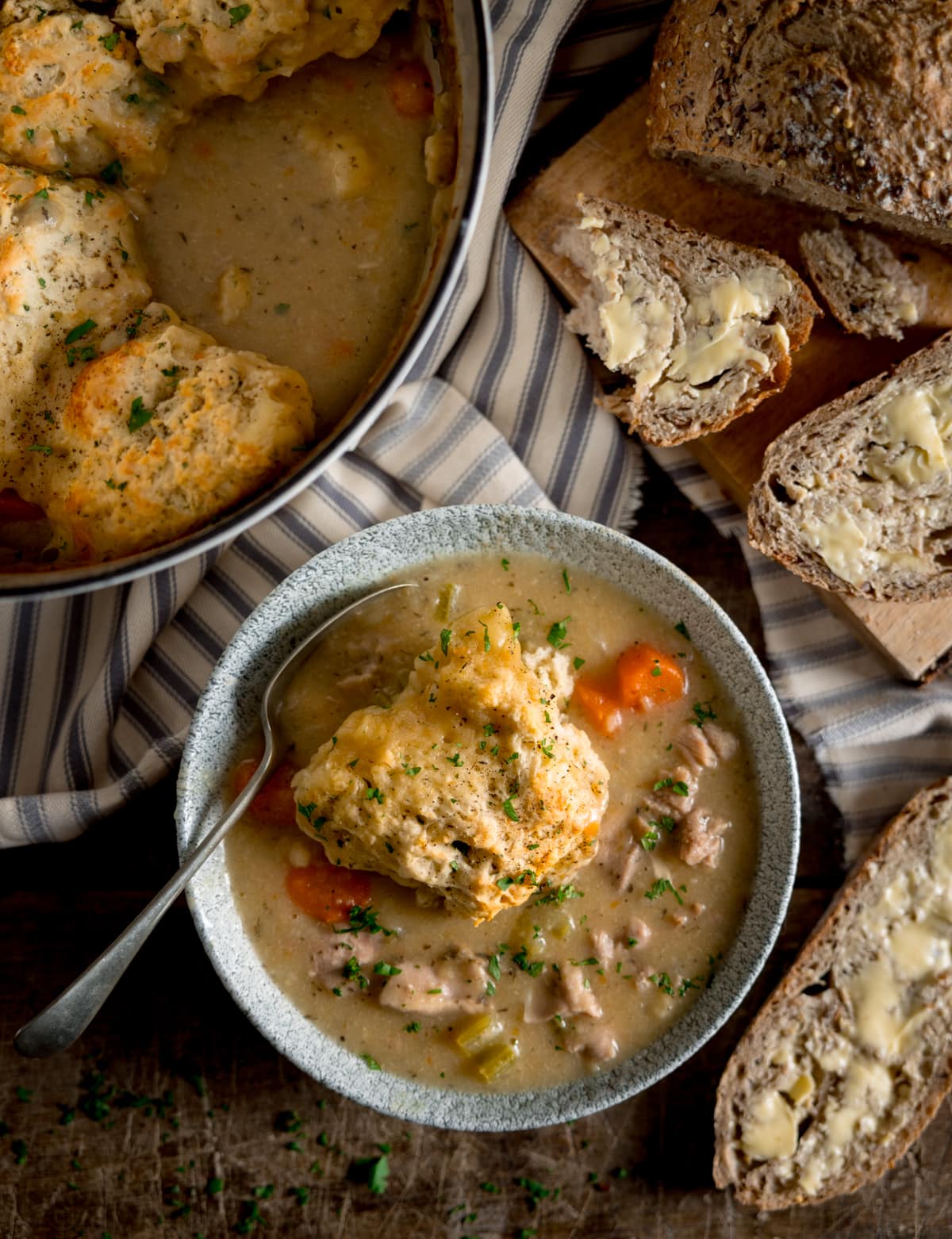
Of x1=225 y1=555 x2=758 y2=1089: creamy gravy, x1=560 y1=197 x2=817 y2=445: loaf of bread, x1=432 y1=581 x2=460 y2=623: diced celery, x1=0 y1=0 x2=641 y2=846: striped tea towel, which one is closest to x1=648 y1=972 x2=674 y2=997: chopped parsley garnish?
x1=225 y1=555 x2=758 y2=1089: creamy gravy

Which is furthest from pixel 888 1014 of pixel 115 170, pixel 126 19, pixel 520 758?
pixel 126 19

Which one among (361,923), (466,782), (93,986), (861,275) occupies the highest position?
(861,275)

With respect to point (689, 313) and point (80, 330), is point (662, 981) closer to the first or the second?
point (689, 313)

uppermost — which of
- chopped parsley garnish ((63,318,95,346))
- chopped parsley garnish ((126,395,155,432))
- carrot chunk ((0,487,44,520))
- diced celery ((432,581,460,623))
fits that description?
chopped parsley garnish ((63,318,95,346))

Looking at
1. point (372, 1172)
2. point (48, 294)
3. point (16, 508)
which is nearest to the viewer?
point (48, 294)

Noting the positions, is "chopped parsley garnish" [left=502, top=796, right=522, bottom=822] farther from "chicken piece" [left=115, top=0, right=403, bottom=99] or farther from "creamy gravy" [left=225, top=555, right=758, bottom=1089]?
"chicken piece" [left=115, top=0, right=403, bottom=99]

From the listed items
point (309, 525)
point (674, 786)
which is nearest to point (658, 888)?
point (674, 786)

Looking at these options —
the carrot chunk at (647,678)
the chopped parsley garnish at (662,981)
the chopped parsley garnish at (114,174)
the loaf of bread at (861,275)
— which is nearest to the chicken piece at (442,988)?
the chopped parsley garnish at (662,981)
